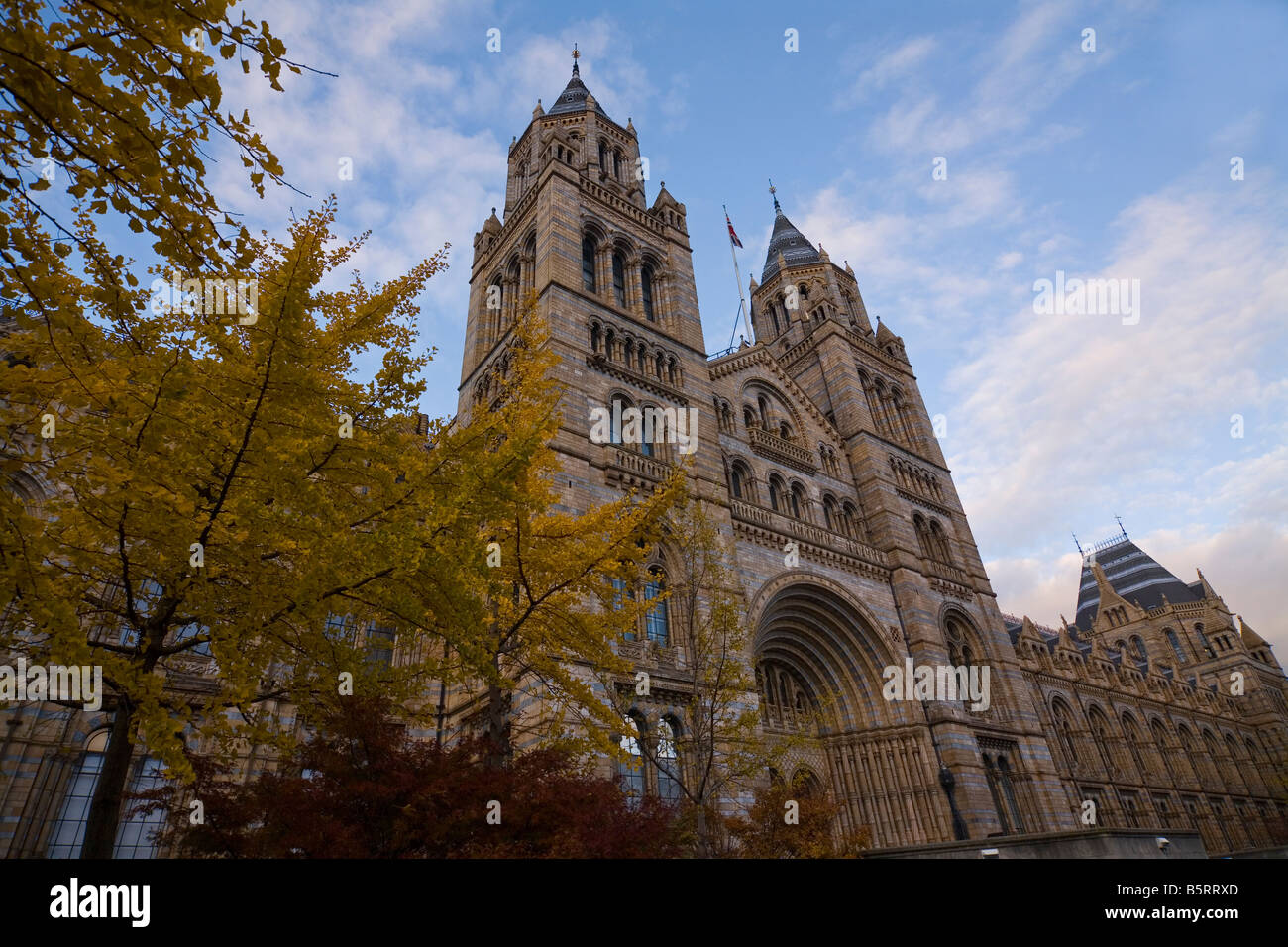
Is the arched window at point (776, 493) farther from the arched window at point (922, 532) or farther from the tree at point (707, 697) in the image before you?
the arched window at point (922, 532)

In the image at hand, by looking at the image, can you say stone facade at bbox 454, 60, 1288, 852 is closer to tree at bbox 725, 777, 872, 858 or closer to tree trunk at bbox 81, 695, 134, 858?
tree at bbox 725, 777, 872, 858

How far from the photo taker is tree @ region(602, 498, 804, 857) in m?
12.0

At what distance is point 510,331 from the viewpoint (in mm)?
21578

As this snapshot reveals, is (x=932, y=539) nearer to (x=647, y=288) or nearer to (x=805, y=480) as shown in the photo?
(x=805, y=480)

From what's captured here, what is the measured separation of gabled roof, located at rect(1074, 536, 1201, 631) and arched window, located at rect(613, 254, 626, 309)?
64.2 metres

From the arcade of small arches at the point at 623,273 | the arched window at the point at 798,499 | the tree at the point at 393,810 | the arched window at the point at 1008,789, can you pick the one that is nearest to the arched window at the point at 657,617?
the arched window at the point at 798,499

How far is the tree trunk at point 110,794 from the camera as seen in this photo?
6.04 meters

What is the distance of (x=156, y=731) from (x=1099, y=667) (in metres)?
49.6

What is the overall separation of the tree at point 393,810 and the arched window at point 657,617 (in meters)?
8.62

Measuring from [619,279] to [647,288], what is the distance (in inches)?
51.2

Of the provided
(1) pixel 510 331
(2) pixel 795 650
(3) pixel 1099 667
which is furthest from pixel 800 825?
(3) pixel 1099 667

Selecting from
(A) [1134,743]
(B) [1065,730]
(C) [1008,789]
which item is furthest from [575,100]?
(A) [1134,743]
